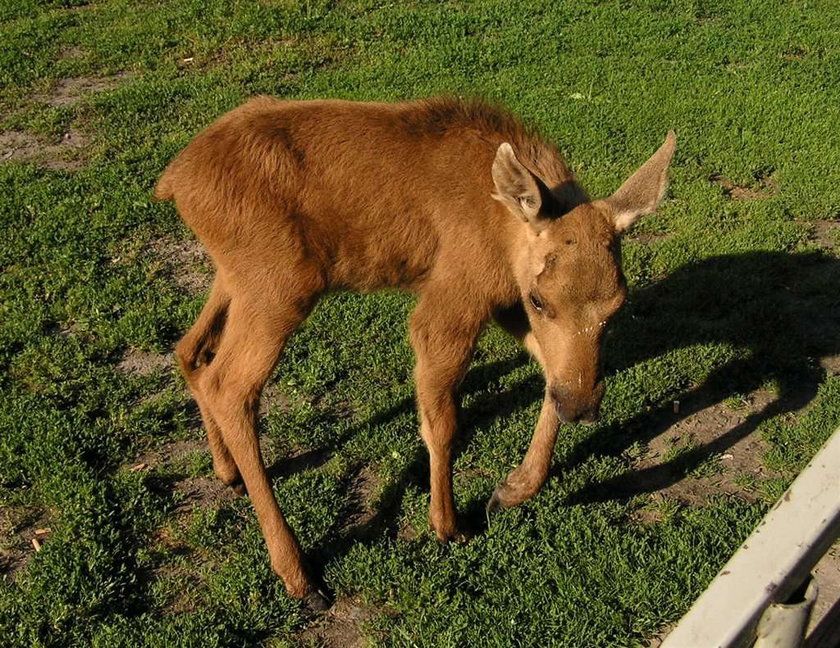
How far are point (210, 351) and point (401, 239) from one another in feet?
4.62

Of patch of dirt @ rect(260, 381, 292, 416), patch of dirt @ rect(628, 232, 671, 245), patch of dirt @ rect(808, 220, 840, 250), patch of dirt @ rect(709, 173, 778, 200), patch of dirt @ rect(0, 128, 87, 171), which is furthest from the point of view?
patch of dirt @ rect(0, 128, 87, 171)

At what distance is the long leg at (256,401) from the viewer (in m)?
4.18

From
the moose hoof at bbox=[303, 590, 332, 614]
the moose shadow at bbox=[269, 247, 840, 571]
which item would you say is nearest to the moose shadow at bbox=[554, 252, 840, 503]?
the moose shadow at bbox=[269, 247, 840, 571]

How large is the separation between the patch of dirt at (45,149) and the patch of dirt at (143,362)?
9.98 feet

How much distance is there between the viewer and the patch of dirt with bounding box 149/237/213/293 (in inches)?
261

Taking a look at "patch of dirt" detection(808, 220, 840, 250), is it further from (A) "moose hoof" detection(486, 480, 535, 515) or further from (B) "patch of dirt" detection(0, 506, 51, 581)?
(B) "patch of dirt" detection(0, 506, 51, 581)

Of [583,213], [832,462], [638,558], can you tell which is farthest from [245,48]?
[832,462]

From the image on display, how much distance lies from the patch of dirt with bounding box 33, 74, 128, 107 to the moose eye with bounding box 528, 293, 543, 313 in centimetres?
713

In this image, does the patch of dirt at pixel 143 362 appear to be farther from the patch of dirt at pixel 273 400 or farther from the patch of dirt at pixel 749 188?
the patch of dirt at pixel 749 188

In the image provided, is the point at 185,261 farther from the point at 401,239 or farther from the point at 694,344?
the point at 694,344

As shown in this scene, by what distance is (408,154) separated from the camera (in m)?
4.38

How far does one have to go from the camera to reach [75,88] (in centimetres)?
977

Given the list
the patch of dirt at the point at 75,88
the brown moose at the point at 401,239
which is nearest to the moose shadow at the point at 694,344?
the brown moose at the point at 401,239

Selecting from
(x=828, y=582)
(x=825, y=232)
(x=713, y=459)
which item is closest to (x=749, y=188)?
(x=825, y=232)
